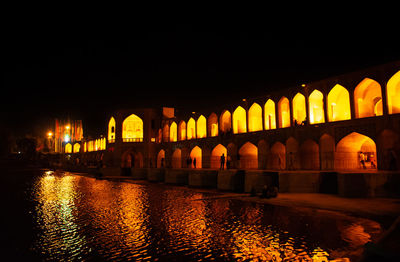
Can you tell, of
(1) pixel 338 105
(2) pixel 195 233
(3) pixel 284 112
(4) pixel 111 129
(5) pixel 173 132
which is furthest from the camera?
(4) pixel 111 129

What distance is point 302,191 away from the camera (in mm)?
12414

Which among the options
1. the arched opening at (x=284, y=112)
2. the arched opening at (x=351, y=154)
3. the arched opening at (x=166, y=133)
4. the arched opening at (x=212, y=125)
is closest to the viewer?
the arched opening at (x=351, y=154)

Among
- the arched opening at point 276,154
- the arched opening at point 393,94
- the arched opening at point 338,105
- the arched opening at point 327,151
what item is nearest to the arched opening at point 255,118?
the arched opening at point 276,154

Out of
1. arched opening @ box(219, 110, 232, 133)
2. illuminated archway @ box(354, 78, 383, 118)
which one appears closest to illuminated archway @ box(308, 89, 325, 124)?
illuminated archway @ box(354, 78, 383, 118)

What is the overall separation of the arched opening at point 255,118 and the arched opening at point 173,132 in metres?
10.5

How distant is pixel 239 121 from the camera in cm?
2211

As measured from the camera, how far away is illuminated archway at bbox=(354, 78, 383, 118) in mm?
14988

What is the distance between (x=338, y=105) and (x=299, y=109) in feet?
7.35

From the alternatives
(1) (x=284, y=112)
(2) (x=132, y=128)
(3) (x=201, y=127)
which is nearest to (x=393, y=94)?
(1) (x=284, y=112)

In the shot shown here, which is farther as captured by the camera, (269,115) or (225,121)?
(225,121)

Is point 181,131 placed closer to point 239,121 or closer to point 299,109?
point 239,121

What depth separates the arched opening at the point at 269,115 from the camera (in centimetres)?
1960

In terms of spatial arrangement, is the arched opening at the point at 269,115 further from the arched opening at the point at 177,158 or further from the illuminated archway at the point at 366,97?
the arched opening at the point at 177,158

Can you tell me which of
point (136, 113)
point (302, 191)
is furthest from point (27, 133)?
point (302, 191)
